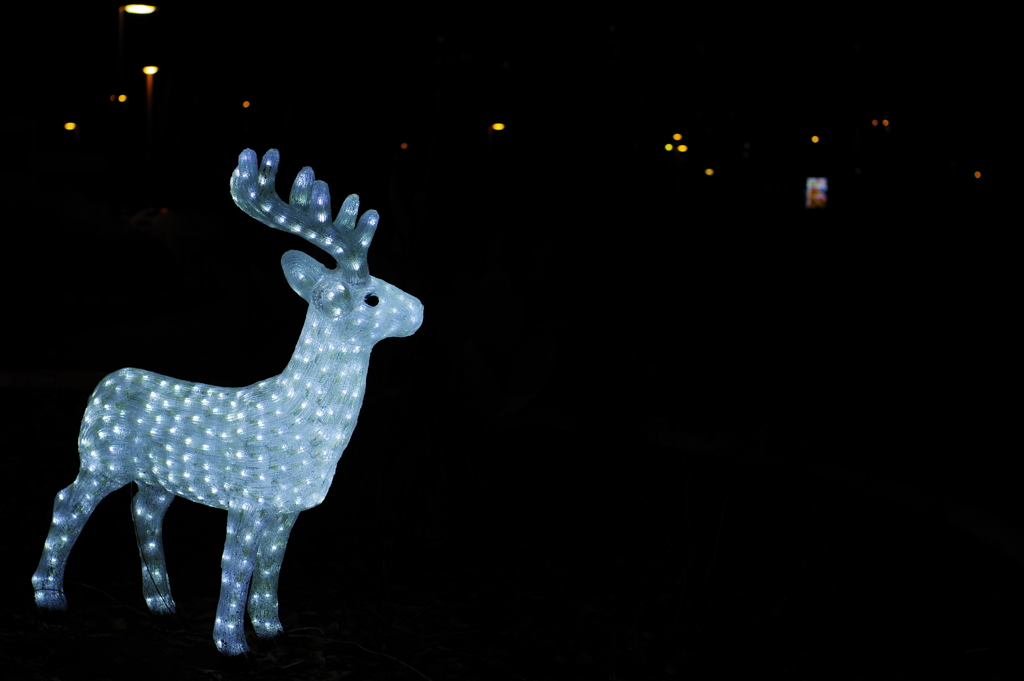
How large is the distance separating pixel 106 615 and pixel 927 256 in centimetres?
1057

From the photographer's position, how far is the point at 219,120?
2791cm

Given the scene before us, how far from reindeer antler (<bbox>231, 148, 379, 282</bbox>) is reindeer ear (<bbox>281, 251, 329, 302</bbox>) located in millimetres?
82

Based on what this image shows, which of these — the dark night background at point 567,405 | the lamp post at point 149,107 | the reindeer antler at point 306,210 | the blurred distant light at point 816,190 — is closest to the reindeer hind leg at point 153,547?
the dark night background at point 567,405

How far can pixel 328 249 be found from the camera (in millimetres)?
3342

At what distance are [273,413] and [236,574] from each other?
0.56 meters

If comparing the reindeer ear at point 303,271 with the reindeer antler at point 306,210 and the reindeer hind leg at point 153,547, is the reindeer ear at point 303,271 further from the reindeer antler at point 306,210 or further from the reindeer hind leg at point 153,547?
the reindeer hind leg at point 153,547

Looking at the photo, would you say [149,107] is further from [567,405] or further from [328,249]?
[328,249]

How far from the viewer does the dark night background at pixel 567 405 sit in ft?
13.1

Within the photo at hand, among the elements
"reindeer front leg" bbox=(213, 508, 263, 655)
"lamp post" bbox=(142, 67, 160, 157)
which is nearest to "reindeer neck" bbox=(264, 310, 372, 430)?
"reindeer front leg" bbox=(213, 508, 263, 655)

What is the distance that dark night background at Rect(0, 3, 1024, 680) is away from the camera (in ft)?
13.1

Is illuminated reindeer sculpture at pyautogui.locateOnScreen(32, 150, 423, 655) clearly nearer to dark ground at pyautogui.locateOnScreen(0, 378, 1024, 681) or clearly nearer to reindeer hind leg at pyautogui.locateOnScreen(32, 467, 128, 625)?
reindeer hind leg at pyautogui.locateOnScreen(32, 467, 128, 625)

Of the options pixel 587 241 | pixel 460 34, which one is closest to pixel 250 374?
pixel 587 241

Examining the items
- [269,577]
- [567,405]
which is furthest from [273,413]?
[567,405]

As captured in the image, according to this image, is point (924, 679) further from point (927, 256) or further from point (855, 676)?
point (927, 256)
